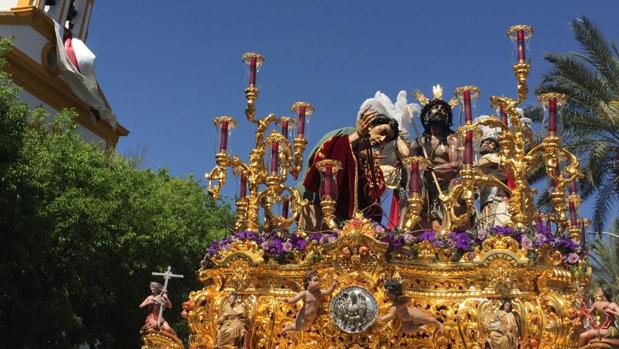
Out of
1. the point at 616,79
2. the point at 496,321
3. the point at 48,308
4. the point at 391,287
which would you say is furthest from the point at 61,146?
the point at 616,79

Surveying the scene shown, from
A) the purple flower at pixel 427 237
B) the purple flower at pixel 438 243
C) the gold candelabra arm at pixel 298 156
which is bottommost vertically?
the purple flower at pixel 438 243

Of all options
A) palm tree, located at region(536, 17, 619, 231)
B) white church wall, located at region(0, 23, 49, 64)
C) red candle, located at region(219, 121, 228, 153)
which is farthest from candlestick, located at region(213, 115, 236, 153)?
white church wall, located at region(0, 23, 49, 64)

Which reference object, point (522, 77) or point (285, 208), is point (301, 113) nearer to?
point (285, 208)

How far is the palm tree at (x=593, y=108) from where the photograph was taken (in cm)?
1540

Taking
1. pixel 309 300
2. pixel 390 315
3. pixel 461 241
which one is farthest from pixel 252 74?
pixel 390 315

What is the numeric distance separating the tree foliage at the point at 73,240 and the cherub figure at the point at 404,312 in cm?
771

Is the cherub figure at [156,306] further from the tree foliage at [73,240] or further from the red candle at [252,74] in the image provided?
the tree foliage at [73,240]

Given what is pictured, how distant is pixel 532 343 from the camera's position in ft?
27.5

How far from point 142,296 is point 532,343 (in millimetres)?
11956

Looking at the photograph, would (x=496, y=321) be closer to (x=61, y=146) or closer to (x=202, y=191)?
(x=61, y=146)

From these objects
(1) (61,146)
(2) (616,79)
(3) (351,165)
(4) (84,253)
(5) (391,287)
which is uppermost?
(2) (616,79)

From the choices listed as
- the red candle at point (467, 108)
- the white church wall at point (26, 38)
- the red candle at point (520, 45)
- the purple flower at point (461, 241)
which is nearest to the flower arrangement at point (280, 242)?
the purple flower at point (461, 241)

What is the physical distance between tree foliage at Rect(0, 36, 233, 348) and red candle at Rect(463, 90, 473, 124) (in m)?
8.04

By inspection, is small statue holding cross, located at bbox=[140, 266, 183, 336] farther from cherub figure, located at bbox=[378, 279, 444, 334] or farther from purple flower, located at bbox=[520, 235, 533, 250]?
purple flower, located at bbox=[520, 235, 533, 250]
